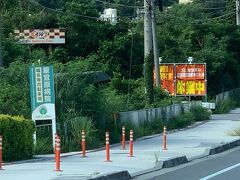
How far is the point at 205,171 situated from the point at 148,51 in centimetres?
1985

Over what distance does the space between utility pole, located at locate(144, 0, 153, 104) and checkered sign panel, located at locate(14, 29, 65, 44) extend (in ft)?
31.0

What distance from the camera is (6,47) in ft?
133

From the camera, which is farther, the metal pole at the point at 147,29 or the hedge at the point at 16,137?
the metal pole at the point at 147,29

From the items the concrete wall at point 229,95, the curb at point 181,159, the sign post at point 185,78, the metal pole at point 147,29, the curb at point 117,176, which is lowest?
the curb at point 181,159

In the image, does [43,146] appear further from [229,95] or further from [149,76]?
[229,95]

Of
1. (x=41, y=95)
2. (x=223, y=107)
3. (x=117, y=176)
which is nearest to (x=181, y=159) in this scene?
(x=117, y=176)

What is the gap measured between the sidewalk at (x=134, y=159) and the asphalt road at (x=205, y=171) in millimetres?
521

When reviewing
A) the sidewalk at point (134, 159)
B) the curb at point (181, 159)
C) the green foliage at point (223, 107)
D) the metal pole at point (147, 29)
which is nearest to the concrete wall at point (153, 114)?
the sidewalk at point (134, 159)

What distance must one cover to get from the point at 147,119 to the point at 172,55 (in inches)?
887

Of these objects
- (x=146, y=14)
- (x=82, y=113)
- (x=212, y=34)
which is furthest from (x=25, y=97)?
(x=212, y=34)

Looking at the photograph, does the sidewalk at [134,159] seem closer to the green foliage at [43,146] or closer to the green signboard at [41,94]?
the green foliage at [43,146]

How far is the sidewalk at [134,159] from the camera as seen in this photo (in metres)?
16.6

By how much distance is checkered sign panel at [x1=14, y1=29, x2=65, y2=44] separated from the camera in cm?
4422

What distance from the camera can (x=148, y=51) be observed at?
37625 mm
